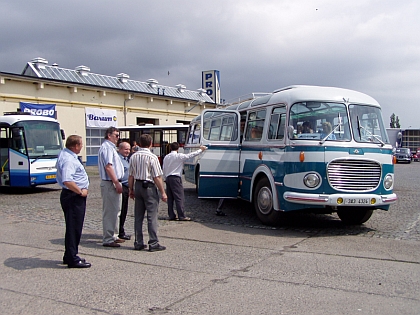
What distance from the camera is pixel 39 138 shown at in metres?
17.4

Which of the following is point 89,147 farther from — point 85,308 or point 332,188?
point 85,308

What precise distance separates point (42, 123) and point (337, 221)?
478 inches

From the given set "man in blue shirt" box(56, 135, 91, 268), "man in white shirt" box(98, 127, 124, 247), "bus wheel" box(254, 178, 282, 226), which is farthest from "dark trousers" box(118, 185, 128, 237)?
"bus wheel" box(254, 178, 282, 226)

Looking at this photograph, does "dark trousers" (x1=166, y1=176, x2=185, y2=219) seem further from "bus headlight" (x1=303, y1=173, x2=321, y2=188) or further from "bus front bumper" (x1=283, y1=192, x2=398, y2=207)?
"bus headlight" (x1=303, y1=173, x2=321, y2=188)

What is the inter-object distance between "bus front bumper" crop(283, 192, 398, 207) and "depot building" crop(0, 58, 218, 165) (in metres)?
21.2

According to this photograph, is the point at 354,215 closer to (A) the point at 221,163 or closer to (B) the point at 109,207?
(A) the point at 221,163

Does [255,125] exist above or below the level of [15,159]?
above

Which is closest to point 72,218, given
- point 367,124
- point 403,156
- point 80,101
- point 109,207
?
point 109,207

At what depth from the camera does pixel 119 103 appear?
32125 mm

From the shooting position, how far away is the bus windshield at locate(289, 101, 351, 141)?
876cm

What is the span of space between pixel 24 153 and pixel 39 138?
3.06 feet

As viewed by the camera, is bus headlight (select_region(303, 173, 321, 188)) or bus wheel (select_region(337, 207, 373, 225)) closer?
bus headlight (select_region(303, 173, 321, 188))

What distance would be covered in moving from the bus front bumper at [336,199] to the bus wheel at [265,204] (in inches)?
32.0

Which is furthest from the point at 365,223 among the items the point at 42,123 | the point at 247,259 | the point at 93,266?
the point at 42,123
